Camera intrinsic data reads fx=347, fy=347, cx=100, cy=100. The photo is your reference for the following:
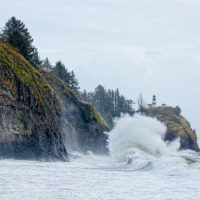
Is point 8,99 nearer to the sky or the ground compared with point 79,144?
nearer to the sky

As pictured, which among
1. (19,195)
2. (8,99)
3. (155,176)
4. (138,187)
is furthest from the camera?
(8,99)

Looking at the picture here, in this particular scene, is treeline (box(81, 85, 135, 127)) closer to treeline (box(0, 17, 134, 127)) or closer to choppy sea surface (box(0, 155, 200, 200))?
treeline (box(0, 17, 134, 127))

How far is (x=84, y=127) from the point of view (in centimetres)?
4778

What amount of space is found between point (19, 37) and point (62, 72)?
29321 mm

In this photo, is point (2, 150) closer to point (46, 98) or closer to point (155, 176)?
point (46, 98)

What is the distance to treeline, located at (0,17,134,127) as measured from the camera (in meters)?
37.1

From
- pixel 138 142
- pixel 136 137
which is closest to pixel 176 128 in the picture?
pixel 136 137

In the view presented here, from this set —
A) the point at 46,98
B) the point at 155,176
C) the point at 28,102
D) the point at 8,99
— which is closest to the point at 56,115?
the point at 46,98

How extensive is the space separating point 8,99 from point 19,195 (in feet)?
44.3

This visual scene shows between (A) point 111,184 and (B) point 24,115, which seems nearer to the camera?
(A) point 111,184

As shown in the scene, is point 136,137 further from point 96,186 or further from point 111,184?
point 96,186

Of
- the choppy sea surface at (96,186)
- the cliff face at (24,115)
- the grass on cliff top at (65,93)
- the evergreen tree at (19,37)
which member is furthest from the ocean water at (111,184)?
the grass on cliff top at (65,93)

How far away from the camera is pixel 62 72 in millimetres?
66500

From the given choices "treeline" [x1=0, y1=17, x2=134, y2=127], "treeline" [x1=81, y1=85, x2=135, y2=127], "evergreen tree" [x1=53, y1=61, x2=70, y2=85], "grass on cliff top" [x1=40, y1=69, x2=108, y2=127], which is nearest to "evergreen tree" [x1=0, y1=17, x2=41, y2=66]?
"treeline" [x1=0, y1=17, x2=134, y2=127]
